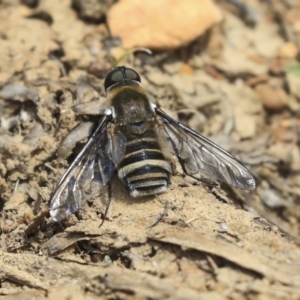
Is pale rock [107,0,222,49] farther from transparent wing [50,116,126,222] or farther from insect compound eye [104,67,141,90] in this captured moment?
transparent wing [50,116,126,222]

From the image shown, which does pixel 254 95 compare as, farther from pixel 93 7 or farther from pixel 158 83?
pixel 93 7

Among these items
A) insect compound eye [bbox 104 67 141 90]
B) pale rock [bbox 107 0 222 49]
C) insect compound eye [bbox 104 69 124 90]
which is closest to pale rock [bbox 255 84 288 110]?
pale rock [bbox 107 0 222 49]

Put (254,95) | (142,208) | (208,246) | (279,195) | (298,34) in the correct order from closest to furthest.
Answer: (208,246), (142,208), (279,195), (254,95), (298,34)

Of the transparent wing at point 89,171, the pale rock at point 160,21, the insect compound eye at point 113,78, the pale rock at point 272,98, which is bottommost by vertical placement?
the transparent wing at point 89,171

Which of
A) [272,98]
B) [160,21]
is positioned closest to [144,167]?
[160,21]

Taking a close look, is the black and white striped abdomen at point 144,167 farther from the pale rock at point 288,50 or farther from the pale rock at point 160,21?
the pale rock at point 288,50

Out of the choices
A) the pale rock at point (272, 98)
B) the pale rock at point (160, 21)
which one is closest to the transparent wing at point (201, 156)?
the pale rock at point (160, 21)

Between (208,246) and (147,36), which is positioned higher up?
(147,36)

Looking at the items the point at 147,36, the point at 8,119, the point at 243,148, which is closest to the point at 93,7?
the point at 147,36
